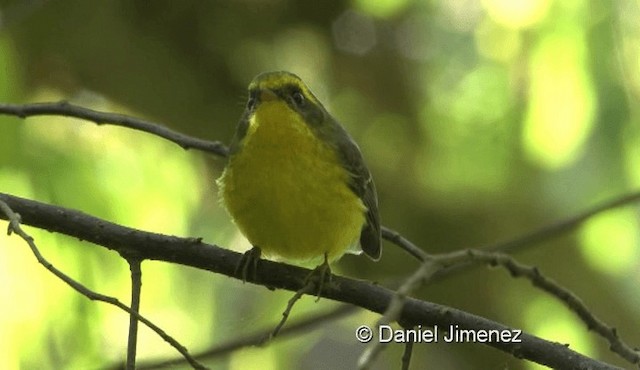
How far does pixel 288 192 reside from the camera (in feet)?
11.3

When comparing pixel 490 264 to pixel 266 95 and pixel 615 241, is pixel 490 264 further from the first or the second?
pixel 615 241

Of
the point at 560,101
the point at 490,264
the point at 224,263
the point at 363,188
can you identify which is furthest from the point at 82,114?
the point at 560,101

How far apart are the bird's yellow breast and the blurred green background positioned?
100 cm

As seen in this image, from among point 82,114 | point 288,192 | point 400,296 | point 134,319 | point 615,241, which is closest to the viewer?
point 400,296

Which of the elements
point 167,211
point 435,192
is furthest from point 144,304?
point 435,192

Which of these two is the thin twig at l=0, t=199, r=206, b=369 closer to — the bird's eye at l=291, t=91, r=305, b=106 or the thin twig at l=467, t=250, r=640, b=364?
the thin twig at l=467, t=250, r=640, b=364

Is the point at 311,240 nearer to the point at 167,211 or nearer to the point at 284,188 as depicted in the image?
the point at 284,188

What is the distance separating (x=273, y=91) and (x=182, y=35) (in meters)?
1.82

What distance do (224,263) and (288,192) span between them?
0.64m

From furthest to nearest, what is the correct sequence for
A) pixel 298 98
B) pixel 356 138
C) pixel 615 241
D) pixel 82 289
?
pixel 356 138
pixel 615 241
pixel 298 98
pixel 82 289

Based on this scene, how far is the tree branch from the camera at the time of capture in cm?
258

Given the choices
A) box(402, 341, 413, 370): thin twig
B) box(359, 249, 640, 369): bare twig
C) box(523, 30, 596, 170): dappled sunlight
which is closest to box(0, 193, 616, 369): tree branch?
box(402, 341, 413, 370): thin twig

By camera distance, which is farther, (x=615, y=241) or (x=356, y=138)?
(x=356, y=138)

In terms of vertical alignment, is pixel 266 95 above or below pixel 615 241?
above
